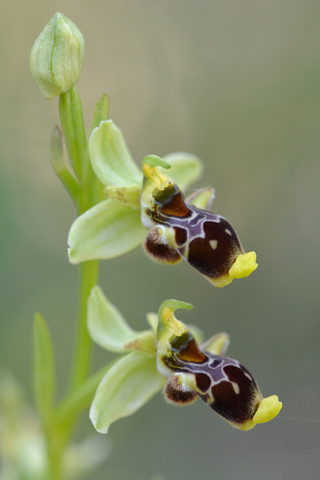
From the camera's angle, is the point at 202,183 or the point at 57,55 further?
the point at 202,183

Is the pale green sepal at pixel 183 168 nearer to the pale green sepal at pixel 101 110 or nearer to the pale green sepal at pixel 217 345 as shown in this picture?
the pale green sepal at pixel 101 110

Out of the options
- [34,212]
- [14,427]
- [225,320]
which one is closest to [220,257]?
[14,427]

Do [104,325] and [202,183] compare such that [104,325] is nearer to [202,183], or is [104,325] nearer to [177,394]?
[177,394]

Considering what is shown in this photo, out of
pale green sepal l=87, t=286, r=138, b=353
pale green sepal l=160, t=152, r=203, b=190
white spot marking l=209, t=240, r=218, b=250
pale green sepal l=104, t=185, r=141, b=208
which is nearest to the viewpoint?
white spot marking l=209, t=240, r=218, b=250

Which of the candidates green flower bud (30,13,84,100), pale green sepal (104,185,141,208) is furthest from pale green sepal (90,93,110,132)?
pale green sepal (104,185,141,208)

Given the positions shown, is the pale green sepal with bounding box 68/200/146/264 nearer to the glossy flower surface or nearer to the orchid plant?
the orchid plant

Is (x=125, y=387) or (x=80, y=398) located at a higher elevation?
(x=125, y=387)

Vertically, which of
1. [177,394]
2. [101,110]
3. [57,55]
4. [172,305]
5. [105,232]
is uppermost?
[57,55]

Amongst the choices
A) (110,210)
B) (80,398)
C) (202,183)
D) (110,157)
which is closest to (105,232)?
(110,210)
